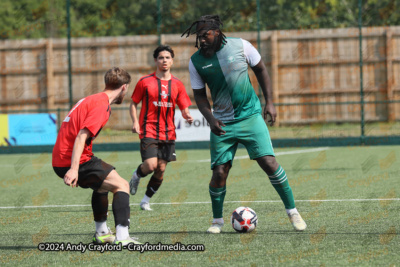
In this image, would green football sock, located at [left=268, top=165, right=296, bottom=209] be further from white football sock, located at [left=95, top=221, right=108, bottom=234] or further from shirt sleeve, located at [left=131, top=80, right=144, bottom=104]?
shirt sleeve, located at [left=131, top=80, right=144, bottom=104]

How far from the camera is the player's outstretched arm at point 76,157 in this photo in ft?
15.6

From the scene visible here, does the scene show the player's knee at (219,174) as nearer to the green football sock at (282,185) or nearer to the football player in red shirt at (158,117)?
the green football sock at (282,185)

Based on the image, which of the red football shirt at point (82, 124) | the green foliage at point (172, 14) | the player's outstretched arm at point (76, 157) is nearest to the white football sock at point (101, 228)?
the red football shirt at point (82, 124)

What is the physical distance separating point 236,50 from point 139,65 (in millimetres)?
16418

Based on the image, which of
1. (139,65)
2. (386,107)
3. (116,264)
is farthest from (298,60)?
(116,264)

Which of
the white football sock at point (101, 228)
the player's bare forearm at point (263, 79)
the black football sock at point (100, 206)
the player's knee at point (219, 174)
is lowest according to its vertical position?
the white football sock at point (101, 228)

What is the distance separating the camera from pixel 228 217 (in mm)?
6695

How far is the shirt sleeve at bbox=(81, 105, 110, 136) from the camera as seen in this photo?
488 centimetres

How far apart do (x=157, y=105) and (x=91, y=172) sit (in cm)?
295

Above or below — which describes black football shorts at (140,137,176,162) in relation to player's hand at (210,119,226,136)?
below

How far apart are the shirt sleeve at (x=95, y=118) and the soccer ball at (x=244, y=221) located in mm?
1568

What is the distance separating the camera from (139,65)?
72.0ft

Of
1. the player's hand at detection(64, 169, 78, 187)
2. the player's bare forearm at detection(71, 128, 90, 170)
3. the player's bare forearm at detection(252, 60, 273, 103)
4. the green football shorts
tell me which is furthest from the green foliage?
the player's hand at detection(64, 169, 78, 187)

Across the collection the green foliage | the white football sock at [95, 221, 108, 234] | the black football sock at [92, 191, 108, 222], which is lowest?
the white football sock at [95, 221, 108, 234]
